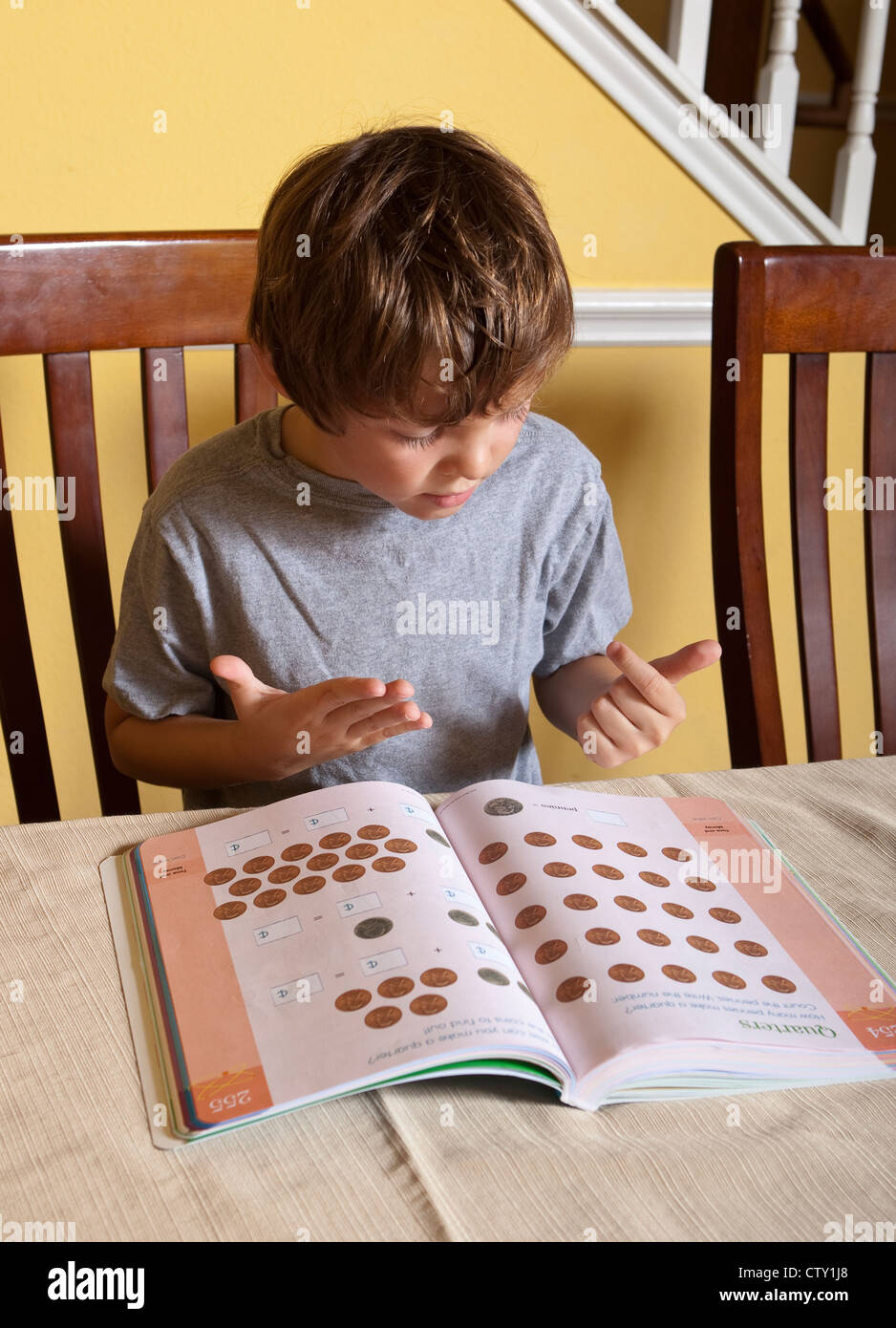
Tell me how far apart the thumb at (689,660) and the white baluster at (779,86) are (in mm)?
773

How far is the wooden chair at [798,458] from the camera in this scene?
3.15 feet

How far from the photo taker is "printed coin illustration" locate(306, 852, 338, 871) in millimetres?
596

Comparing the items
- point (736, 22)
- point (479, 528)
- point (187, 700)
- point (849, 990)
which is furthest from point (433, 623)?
point (736, 22)

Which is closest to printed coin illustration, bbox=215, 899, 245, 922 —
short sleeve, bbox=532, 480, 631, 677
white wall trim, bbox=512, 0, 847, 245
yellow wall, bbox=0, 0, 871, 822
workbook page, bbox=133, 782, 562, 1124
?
workbook page, bbox=133, 782, 562, 1124

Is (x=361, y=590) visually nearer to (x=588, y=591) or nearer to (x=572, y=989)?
(x=588, y=591)

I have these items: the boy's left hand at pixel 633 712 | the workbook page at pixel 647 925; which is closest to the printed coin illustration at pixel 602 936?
the workbook page at pixel 647 925

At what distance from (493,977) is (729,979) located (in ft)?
0.38

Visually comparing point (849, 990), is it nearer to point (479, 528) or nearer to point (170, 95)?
point (479, 528)

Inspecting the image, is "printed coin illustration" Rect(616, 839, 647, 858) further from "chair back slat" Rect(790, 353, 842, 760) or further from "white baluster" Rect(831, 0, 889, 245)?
"white baluster" Rect(831, 0, 889, 245)

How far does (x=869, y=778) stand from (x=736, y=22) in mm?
2028

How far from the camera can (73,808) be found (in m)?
1.38

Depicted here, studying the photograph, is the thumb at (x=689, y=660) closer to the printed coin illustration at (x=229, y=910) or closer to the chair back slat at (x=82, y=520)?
the printed coin illustration at (x=229, y=910)

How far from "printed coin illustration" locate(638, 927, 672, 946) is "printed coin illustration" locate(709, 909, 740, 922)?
1.7 inches
